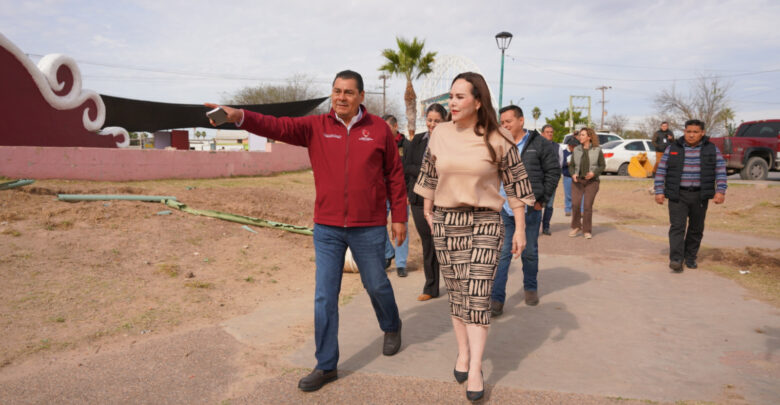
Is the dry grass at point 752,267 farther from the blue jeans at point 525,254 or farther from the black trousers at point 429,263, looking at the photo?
the black trousers at point 429,263

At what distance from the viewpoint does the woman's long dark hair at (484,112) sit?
10.0 ft

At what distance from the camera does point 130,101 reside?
17.4m

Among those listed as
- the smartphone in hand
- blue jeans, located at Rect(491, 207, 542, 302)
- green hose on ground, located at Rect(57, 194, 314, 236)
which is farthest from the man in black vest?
the smartphone in hand

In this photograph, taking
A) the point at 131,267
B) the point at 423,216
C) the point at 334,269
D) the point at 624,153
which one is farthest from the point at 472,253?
the point at 624,153

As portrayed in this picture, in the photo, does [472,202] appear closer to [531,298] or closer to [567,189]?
[531,298]

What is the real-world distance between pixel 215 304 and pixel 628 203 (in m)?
12.3

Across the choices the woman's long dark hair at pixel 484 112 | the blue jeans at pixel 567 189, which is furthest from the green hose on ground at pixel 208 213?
the blue jeans at pixel 567 189

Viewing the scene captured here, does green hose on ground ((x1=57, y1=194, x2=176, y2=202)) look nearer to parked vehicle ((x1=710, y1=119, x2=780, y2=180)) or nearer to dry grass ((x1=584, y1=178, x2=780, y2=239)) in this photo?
dry grass ((x1=584, y1=178, x2=780, y2=239))

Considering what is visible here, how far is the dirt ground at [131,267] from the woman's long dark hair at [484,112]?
214 cm

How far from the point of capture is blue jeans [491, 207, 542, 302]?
464 centimetres

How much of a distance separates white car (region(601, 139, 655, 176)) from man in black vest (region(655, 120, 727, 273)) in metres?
15.2

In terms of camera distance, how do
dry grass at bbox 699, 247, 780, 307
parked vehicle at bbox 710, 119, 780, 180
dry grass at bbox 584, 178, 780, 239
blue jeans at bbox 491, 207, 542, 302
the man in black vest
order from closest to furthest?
blue jeans at bbox 491, 207, 542, 302, dry grass at bbox 699, 247, 780, 307, the man in black vest, dry grass at bbox 584, 178, 780, 239, parked vehicle at bbox 710, 119, 780, 180

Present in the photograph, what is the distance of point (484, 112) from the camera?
3072 mm

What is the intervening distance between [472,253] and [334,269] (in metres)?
0.89
